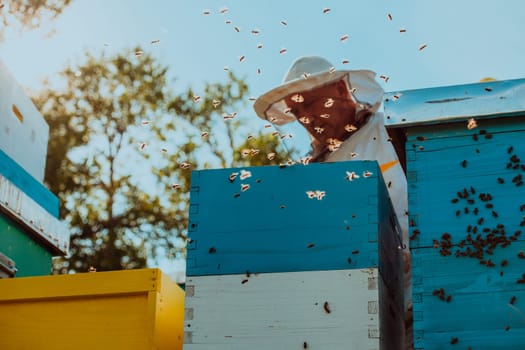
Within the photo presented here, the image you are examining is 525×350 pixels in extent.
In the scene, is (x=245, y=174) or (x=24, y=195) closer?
(x=245, y=174)

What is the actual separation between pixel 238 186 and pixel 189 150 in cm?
1017

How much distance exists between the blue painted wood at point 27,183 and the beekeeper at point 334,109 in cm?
142

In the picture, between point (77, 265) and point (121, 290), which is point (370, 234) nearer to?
point (121, 290)

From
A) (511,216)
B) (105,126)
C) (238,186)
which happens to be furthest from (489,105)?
(105,126)

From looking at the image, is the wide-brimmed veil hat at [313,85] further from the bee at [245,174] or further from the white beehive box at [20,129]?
the bee at [245,174]

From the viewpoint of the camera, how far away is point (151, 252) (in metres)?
13.1

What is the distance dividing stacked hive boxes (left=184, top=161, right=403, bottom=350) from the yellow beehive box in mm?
199

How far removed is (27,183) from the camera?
5148 millimetres

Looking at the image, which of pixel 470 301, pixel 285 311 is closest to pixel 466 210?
pixel 470 301

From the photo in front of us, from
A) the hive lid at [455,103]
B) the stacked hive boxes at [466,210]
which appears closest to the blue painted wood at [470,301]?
the stacked hive boxes at [466,210]

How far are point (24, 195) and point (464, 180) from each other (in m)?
2.43

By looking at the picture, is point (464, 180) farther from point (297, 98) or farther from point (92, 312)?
point (297, 98)

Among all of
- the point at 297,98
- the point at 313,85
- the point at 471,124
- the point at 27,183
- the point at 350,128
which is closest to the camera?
the point at 471,124

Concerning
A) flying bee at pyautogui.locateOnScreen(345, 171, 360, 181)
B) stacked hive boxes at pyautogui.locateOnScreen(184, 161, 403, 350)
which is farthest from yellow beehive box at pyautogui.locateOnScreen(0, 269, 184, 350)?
flying bee at pyautogui.locateOnScreen(345, 171, 360, 181)
